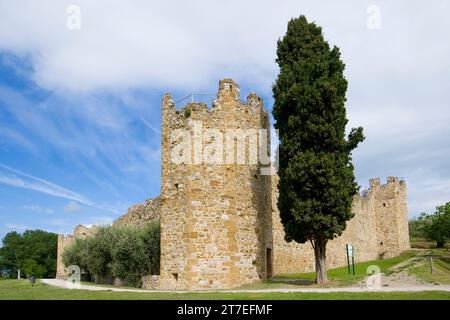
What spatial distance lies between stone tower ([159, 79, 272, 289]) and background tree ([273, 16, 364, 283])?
236cm

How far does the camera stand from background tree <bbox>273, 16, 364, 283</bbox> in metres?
19.8

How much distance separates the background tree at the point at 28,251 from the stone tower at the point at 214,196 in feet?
207

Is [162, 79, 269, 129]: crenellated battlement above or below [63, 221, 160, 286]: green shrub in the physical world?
above

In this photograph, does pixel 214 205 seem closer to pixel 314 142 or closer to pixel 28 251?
pixel 314 142

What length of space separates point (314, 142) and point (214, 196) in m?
5.02

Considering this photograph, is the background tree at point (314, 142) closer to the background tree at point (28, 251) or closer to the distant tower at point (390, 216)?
the distant tower at point (390, 216)

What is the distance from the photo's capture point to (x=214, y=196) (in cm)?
2212

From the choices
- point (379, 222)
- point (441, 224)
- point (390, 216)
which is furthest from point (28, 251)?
point (441, 224)

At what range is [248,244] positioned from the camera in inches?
888

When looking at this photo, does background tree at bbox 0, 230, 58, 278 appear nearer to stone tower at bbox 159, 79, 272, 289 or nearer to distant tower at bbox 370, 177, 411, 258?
distant tower at bbox 370, 177, 411, 258

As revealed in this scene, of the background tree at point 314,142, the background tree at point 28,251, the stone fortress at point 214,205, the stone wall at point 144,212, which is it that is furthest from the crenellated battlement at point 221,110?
the background tree at point 28,251

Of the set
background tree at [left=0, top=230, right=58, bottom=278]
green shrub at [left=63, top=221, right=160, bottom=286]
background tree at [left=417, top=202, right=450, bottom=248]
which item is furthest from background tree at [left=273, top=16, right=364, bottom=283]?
background tree at [left=0, top=230, right=58, bottom=278]

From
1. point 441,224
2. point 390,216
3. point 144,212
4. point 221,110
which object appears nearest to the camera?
point 221,110

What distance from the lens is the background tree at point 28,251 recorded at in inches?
3216
